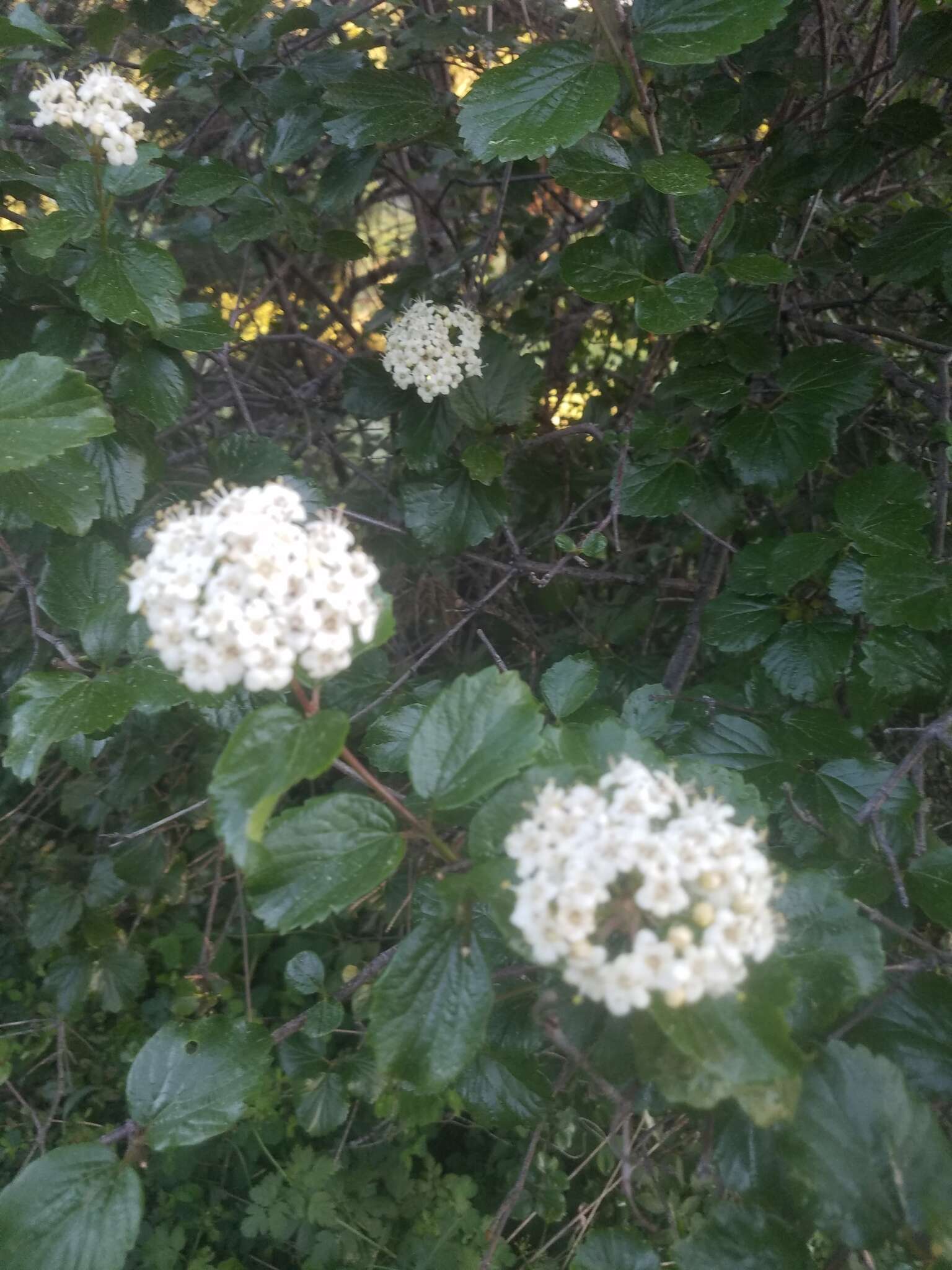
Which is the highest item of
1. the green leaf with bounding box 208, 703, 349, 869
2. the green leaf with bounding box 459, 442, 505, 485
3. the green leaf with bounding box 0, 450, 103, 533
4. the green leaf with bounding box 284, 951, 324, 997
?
the green leaf with bounding box 208, 703, 349, 869

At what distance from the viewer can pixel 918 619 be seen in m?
1.25

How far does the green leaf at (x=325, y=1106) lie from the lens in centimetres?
144

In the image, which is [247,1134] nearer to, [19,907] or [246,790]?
[19,907]

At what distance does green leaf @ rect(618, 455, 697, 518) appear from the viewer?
1.59 m

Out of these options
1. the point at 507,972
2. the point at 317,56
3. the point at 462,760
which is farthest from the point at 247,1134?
the point at 317,56

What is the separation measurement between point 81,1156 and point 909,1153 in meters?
1.01

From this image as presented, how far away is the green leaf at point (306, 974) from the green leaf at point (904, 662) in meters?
1.05

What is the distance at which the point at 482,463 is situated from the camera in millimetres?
1686

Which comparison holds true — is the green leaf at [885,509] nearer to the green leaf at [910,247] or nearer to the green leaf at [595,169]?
the green leaf at [910,247]

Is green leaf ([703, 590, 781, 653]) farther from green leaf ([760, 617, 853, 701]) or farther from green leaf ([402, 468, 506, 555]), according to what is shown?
green leaf ([402, 468, 506, 555])

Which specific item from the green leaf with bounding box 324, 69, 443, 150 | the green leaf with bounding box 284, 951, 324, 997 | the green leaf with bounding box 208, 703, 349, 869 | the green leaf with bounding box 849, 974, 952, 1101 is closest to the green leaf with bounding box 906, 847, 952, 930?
the green leaf with bounding box 849, 974, 952, 1101

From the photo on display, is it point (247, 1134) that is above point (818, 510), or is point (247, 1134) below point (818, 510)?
below

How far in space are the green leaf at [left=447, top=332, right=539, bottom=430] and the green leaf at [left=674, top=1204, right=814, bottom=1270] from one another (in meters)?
1.40

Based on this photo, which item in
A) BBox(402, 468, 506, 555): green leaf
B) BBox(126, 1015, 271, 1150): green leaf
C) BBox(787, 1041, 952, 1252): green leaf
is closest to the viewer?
BBox(787, 1041, 952, 1252): green leaf
